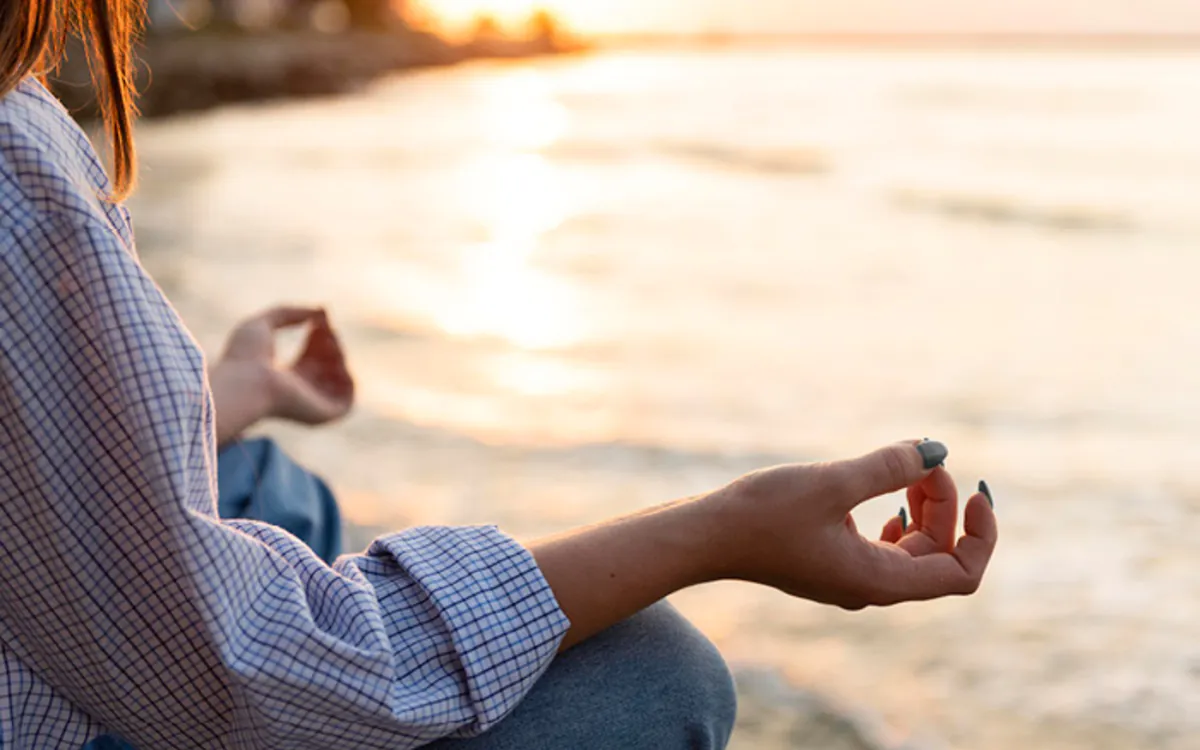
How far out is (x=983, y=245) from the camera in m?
7.40

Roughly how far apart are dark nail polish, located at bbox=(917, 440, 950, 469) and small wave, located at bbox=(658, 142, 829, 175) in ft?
35.5

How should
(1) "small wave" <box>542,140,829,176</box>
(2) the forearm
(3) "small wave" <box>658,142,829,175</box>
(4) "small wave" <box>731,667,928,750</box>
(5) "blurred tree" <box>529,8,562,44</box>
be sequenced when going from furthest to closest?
(5) "blurred tree" <box>529,8,562,44</box>, (1) "small wave" <box>542,140,829,176</box>, (3) "small wave" <box>658,142,829,175</box>, (4) "small wave" <box>731,667,928,750</box>, (2) the forearm

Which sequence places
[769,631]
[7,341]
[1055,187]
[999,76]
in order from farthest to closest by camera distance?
1. [999,76]
2. [1055,187]
3. [769,631]
4. [7,341]

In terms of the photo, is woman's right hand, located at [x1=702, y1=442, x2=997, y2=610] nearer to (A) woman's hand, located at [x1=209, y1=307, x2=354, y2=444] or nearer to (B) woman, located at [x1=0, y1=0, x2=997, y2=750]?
(B) woman, located at [x1=0, y1=0, x2=997, y2=750]

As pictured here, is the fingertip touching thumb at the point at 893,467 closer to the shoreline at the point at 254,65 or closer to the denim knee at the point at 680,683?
the denim knee at the point at 680,683

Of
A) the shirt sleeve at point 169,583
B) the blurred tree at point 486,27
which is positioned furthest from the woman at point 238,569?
the blurred tree at point 486,27

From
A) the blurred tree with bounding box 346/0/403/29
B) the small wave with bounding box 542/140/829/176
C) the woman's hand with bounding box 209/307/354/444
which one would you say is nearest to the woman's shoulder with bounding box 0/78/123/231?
the woman's hand with bounding box 209/307/354/444

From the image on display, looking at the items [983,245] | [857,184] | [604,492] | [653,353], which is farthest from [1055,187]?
[604,492]

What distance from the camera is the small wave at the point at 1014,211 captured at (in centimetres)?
807

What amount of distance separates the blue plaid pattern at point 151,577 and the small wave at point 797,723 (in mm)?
1060

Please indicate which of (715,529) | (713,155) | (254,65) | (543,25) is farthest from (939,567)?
(543,25)

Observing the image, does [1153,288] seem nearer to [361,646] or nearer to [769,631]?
[769,631]

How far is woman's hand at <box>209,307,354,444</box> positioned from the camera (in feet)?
5.44

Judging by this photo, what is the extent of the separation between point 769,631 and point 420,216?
6826 millimetres
